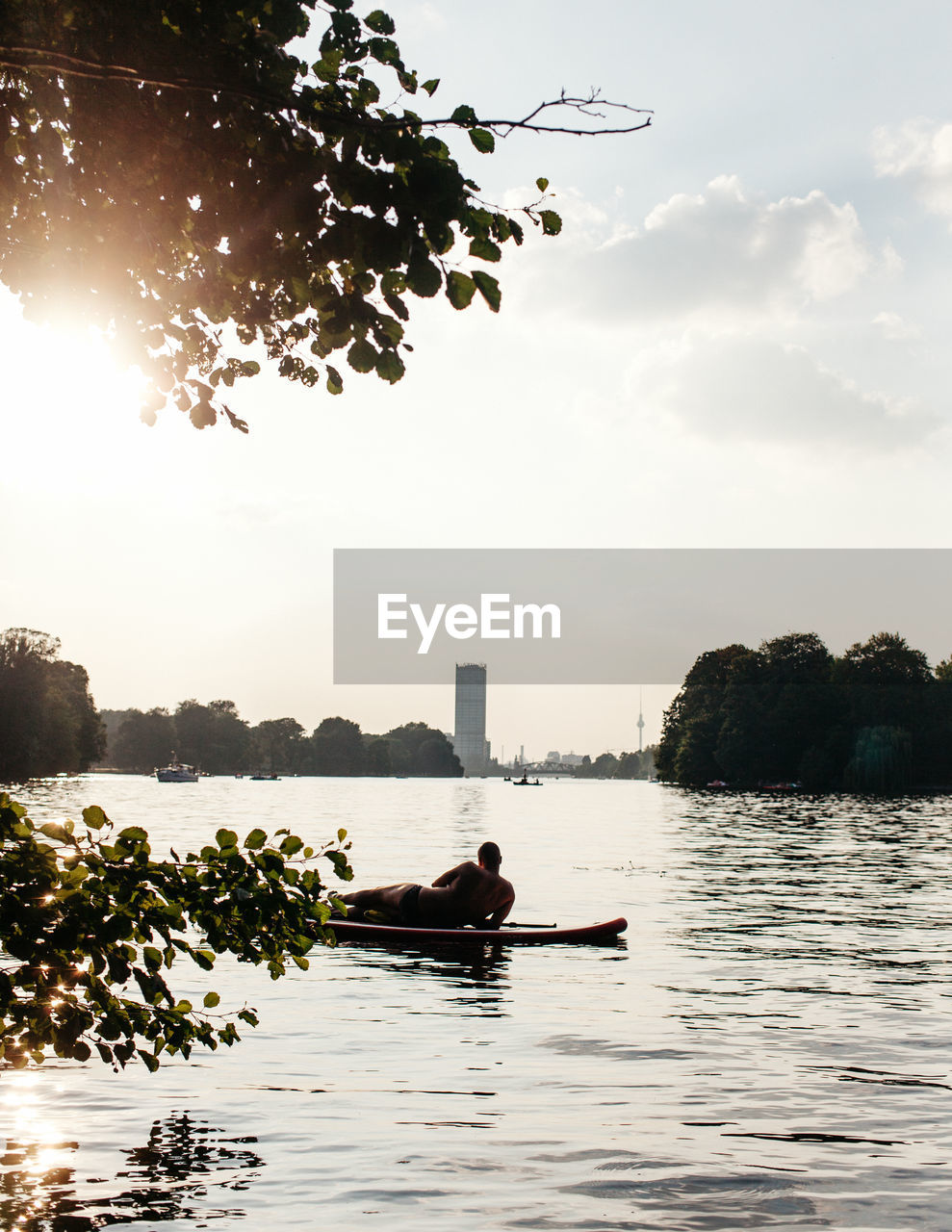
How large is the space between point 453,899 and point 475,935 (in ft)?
1.82

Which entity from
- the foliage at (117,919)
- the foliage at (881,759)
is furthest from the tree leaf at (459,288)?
the foliage at (881,759)

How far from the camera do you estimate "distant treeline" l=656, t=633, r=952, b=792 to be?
361ft

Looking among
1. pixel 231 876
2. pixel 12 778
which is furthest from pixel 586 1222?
pixel 12 778

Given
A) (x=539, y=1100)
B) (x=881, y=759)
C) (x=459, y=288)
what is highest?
→ (x=459, y=288)

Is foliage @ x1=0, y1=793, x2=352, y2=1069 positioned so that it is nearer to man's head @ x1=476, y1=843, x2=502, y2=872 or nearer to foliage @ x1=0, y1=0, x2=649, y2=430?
foliage @ x1=0, y1=0, x2=649, y2=430

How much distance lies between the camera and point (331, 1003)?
12477 mm

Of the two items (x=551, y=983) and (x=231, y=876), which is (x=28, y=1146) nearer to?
(x=231, y=876)

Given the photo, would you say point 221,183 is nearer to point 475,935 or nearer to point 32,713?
point 475,935

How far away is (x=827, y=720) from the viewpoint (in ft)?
381

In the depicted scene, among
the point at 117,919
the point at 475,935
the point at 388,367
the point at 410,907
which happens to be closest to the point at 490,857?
the point at 475,935

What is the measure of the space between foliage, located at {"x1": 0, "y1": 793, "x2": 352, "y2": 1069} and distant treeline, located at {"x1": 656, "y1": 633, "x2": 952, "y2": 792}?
106 m

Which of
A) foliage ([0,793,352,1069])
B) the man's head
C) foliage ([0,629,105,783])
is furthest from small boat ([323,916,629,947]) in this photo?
foliage ([0,629,105,783])

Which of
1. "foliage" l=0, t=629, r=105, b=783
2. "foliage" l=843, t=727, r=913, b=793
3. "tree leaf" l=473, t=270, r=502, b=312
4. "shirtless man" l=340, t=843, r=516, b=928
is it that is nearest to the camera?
"tree leaf" l=473, t=270, r=502, b=312

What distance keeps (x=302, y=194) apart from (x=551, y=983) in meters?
10.9
